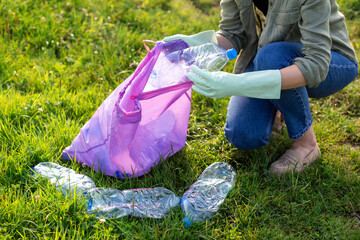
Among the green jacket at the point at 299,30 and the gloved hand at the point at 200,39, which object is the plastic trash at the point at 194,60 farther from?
the green jacket at the point at 299,30

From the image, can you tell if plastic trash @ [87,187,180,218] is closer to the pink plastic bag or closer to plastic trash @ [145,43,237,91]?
the pink plastic bag

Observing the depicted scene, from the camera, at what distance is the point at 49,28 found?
10.5 ft

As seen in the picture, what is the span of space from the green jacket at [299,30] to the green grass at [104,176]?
1.79 ft

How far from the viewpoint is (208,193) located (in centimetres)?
194

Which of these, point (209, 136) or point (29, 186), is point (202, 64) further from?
point (29, 186)

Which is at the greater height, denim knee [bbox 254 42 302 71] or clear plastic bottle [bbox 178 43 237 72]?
clear plastic bottle [bbox 178 43 237 72]

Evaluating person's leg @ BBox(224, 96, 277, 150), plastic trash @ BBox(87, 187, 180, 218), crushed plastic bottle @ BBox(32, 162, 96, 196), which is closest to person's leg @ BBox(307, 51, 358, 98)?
person's leg @ BBox(224, 96, 277, 150)

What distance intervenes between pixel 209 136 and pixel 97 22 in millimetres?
1551

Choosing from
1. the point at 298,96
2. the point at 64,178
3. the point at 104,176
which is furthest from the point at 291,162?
the point at 64,178

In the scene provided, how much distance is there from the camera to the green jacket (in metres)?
1.83

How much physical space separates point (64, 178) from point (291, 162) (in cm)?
117

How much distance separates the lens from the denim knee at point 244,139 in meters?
2.13

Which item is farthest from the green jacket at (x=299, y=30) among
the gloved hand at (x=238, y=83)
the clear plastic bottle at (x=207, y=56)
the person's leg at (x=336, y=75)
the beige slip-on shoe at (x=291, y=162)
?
the beige slip-on shoe at (x=291, y=162)

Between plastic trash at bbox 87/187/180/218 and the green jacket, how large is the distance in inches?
33.7
